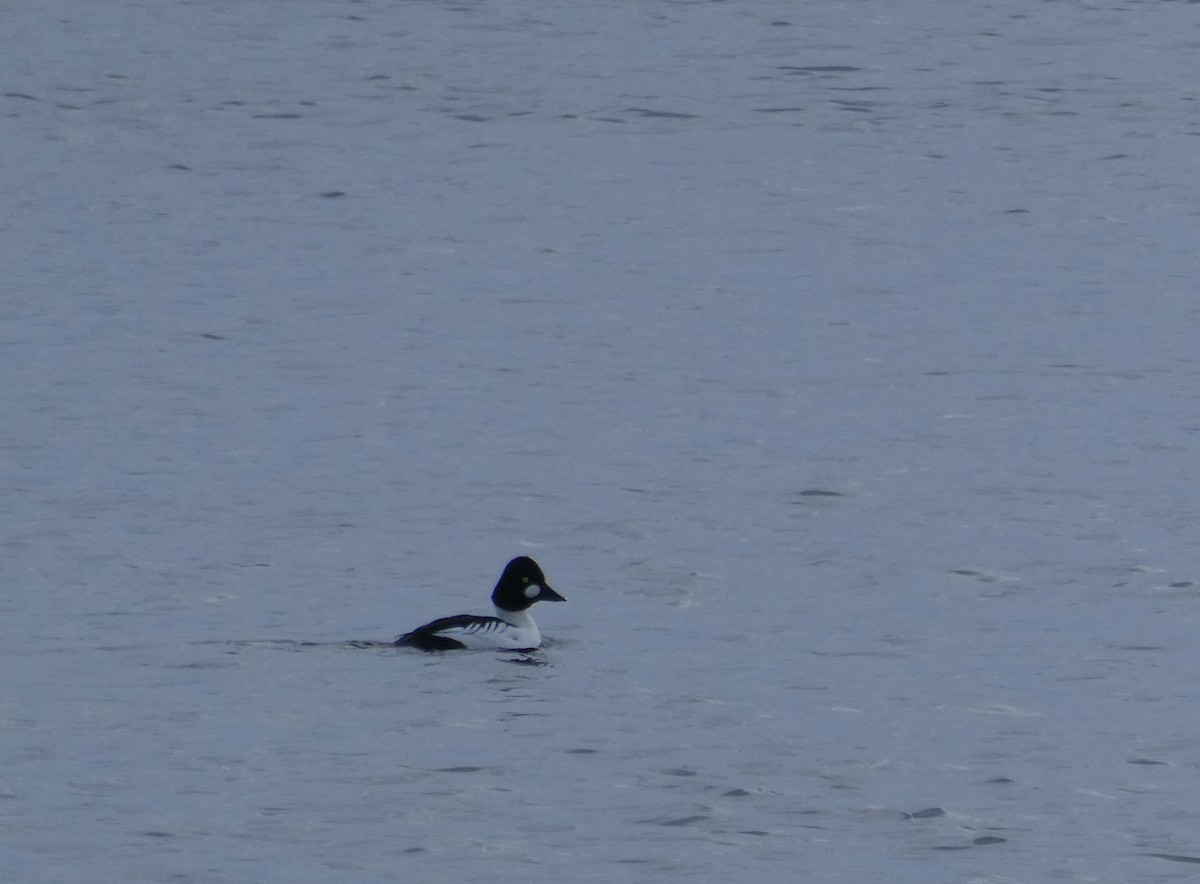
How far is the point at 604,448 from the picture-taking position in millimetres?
18453

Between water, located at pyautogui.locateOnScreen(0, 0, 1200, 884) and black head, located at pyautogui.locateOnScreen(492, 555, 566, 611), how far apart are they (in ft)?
1.08

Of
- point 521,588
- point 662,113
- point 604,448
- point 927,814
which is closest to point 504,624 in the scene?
point 521,588

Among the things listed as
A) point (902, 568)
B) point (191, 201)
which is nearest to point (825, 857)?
point (902, 568)

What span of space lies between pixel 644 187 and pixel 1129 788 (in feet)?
54.8

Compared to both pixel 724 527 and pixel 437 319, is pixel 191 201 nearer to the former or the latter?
pixel 437 319

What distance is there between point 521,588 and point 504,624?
26cm

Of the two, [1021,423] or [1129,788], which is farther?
[1021,423]

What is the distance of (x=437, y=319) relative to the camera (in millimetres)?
22547

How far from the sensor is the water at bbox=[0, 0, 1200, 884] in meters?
11.4

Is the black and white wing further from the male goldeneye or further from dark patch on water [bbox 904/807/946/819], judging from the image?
dark patch on water [bbox 904/807/946/819]

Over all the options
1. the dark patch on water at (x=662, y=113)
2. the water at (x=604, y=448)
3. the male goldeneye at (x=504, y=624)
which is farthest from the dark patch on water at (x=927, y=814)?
the dark patch on water at (x=662, y=113)

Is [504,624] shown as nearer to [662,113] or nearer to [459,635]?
[459,635]

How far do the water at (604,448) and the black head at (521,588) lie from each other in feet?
1.08

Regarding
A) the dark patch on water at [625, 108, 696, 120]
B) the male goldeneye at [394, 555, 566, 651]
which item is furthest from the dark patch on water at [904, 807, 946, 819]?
the dark patch on water at [625, 108, 696, 120]
